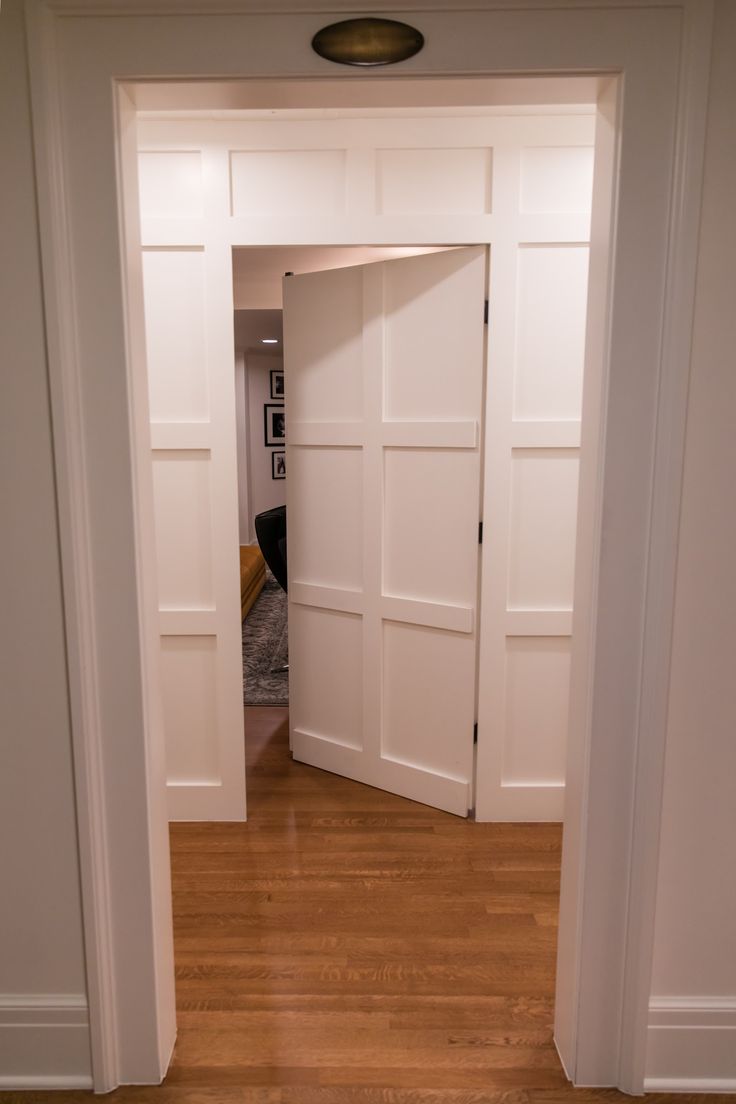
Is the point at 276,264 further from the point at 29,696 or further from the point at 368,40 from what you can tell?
the point at 29,696

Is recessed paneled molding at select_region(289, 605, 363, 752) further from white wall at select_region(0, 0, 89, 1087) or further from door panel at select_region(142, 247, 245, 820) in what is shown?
white wall at select_region(0, 0, 89, 1087)

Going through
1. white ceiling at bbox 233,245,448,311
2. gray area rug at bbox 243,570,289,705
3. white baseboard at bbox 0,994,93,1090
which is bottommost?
gray area rug at bbox 243,570,289,705

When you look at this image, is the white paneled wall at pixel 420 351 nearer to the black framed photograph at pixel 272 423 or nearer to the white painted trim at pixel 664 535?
the white painted trim at pixel 664 535

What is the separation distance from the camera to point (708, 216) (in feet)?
5.17

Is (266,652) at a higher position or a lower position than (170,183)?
lower

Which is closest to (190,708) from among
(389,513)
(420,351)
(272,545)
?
(389,513)

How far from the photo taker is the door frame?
1.52 meters

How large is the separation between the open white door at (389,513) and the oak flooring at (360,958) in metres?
0.31

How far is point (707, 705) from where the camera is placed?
1.75 metres

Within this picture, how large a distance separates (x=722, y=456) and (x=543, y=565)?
4.56 feet

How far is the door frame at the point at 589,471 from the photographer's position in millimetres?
1522

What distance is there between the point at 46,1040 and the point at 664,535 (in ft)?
6.17

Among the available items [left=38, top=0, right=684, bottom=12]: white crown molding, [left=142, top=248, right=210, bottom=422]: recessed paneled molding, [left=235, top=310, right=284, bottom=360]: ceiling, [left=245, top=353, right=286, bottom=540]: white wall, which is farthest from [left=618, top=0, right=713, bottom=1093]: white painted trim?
[left=245, top=353, right=286, bottom=540]: white wall

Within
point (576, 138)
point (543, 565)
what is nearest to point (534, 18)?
point (576, 138)
